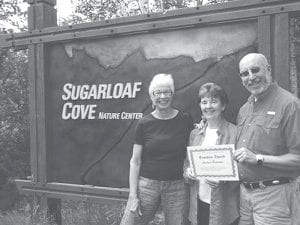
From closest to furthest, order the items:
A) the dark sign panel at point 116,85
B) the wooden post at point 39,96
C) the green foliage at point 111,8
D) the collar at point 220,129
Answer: the collar at point 220,129 < the dark sign panel at point 116,85 < the wooden post at point 39,96 < the green foliage at point 111,8

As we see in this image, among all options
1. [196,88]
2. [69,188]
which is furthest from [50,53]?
[196,88]

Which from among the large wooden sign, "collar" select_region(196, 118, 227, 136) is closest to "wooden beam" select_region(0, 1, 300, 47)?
the large wooden sign

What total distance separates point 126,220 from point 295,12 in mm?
2203

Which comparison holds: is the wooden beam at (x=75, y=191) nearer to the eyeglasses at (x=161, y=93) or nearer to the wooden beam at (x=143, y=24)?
the eyeglasses at (x=161, y=93)

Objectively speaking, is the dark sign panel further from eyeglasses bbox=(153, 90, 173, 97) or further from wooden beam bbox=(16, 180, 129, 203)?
eyeglasses bbox=(153, 90, 173, 97)

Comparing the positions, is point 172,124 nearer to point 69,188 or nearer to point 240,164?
point 240,164

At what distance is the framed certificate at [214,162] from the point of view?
282cm

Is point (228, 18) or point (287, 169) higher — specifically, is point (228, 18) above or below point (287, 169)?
above

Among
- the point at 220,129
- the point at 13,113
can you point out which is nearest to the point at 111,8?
the point at 13,113

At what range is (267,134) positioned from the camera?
2717mm

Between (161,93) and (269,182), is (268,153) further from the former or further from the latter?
(161,93)

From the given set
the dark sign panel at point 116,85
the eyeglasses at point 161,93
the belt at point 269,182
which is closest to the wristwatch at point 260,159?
the belt at point 269,182

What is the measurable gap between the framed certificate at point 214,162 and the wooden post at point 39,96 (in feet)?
7.96

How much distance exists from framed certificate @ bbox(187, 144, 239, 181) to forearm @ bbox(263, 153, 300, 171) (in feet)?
0.75
